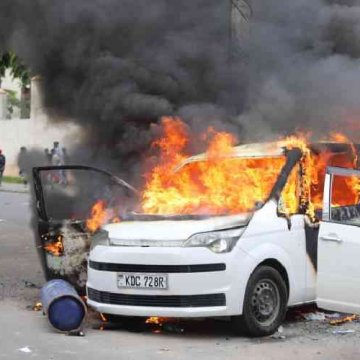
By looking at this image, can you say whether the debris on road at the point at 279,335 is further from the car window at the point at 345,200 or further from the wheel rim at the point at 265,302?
the car window at the point at 345,200

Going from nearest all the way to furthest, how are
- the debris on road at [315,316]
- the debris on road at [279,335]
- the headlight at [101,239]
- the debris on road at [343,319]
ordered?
the debris on road at [279,335]
the headlight at [101,239]
the debris on road at [343,319]
the debris on road at [315,316]

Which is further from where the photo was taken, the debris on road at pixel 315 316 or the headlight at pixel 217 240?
the debris on road at pixel 315 316

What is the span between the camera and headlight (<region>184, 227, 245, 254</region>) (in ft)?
18.7

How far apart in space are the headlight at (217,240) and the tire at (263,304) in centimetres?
34

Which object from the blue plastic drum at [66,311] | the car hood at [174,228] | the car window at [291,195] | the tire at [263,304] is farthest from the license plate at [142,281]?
the car window at [291,195]

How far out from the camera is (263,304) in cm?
595

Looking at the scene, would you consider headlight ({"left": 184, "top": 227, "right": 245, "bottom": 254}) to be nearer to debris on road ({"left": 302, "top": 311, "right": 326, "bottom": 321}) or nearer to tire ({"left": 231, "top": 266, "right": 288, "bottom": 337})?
tire ({"left": 231, "top": 266, "right": 288, "bottom": 337})

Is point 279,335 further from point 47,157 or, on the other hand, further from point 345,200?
point 47,157

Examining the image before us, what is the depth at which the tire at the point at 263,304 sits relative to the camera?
5.82 metres

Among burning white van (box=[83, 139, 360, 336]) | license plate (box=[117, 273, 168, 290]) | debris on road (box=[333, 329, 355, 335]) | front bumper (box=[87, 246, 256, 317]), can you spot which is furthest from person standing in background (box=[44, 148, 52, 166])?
debris on road (box=[333, 329, 355, 335])

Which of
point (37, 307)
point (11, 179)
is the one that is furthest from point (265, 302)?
point (11, 179)

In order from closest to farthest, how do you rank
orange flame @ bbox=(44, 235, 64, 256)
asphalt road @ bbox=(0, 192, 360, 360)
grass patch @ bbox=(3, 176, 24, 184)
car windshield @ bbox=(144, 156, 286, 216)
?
asphalt road @ bbox=(0, 192, 360, 360), car windshield @ bbox=(144, 156, 286, 216), orange flame @ bbox=(44, 235, 64, 256), grass patch @ bbox=(3, 176, 24, 184)

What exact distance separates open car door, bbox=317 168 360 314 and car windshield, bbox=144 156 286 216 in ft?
1.79

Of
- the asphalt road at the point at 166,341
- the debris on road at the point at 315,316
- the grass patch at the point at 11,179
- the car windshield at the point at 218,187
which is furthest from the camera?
the grass patch at the point at 11,179
